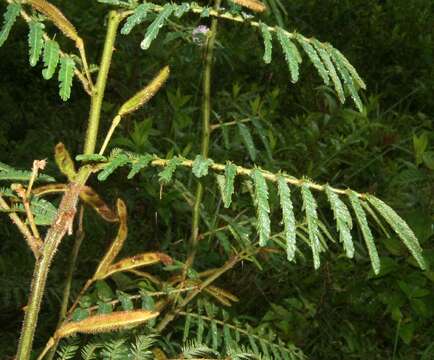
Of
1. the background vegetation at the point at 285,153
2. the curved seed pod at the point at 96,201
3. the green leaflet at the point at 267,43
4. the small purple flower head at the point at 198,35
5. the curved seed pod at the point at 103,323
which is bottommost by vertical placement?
the background vegetation at the point at 285,153

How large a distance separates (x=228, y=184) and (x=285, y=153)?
8.11 feet

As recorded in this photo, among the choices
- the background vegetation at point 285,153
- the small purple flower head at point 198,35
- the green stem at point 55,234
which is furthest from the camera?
the background vegetation at point 285,153

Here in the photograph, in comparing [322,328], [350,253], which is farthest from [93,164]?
[322,328]

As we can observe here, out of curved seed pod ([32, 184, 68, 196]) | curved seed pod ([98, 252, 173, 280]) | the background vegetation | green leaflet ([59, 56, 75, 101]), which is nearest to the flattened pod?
curved seed pod ([98, 252, 173, 280])

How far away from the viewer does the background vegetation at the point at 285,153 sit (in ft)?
7.49

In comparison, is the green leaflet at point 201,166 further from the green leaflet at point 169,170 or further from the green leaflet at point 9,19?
the green leaflet at point 9,19

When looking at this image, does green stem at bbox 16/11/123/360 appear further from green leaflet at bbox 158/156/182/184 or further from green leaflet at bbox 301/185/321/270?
green leaflet at bbox 301/185/321/270

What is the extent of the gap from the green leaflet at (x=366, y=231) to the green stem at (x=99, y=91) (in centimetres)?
31

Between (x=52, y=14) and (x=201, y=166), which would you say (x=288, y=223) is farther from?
(x=52, y=14)

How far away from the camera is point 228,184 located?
0.83m

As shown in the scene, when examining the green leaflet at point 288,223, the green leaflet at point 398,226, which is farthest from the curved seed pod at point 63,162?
the green leaflet at point 398,226

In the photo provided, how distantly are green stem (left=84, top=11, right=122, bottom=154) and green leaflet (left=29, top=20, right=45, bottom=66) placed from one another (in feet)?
0.25

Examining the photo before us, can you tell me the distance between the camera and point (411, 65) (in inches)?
200

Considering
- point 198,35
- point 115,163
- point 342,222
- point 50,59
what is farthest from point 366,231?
point 198,35
